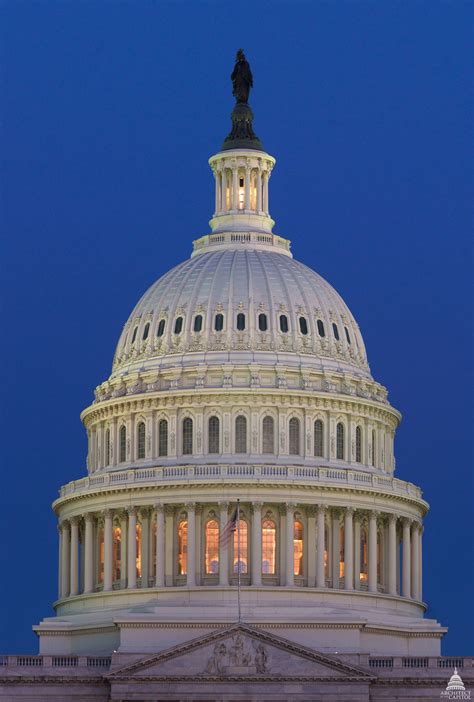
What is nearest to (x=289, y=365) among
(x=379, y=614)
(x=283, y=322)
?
(x=283, y=322)

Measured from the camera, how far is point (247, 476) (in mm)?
178125

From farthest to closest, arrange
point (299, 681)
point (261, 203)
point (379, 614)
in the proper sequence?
point (261, 203) < point (379, 614) < point (299, 681)

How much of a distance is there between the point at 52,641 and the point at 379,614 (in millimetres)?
21440

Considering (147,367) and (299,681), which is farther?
(147,367)

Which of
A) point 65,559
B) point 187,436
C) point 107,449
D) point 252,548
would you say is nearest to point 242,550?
point 252,548

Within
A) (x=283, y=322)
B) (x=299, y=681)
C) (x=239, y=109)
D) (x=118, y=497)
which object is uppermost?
(x=239, y=109)

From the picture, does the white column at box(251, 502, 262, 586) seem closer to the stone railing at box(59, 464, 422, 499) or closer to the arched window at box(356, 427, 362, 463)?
the stone railing at box(59, 464, 422, 499)

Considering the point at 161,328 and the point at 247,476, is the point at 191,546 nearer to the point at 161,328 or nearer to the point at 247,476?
the point at 247,476

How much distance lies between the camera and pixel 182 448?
182375 millimetres

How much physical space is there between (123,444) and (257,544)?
1379 centimetres

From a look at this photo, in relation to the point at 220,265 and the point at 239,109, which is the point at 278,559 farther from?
the point at 239,109

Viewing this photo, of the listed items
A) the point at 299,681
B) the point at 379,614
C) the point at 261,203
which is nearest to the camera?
the point at 299,681

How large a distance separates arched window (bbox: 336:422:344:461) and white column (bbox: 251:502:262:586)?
8.19 metres

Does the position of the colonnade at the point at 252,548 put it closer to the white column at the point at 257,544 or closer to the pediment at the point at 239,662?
the white column at the point at 257,544
